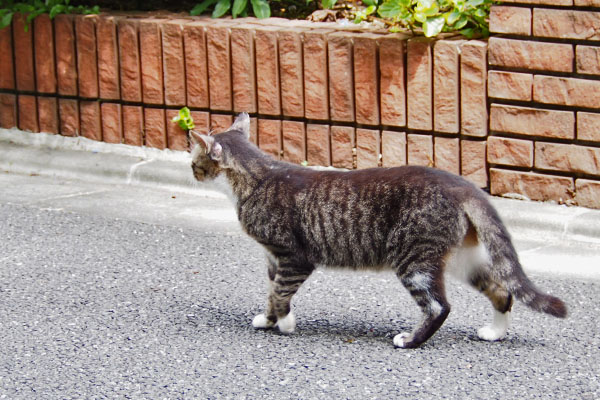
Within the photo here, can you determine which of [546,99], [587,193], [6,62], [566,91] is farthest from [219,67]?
[587,193]

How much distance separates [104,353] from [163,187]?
2743 mm

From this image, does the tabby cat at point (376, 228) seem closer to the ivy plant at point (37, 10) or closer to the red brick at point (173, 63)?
the red brick at point (173, 63)

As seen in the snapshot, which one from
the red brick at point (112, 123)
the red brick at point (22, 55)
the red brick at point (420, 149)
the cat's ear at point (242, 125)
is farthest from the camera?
the red brick at point (22, 55)

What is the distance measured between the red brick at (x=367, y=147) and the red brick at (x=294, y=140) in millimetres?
406

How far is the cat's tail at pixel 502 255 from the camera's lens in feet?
14.4

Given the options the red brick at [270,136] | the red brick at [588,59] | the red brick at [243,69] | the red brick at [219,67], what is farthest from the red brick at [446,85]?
the red brick at [219,67]

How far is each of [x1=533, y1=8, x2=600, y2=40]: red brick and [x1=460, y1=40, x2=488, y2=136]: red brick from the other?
368mm

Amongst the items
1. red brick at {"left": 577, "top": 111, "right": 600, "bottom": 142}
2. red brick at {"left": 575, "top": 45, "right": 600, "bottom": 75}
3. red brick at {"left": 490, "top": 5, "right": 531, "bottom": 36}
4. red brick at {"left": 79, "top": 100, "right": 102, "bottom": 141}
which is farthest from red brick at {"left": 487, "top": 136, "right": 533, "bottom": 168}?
red brick at {"left": 79, "top": 100, "right": 102, "bottom": 141}

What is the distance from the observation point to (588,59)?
19.6ft

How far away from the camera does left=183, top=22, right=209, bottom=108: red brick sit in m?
7.08

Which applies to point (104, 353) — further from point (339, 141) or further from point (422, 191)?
point (339, 141)

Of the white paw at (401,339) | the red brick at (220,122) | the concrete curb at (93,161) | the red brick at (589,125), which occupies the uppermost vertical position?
the red brick at (589,125)

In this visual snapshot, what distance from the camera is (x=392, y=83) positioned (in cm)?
656

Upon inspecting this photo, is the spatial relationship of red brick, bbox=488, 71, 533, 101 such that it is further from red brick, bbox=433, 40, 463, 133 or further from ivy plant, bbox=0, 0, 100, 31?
ivy plant, bbox=0, 0, 100, 31
